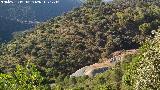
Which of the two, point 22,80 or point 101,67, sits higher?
point 22,80

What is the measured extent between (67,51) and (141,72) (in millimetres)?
104362

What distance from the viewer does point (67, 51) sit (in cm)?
12762

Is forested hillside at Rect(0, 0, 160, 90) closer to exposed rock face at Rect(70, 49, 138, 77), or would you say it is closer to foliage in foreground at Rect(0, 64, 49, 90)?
exposed rock face at Rect(70, 49, 138, 77)

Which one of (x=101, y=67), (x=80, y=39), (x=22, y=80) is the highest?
(x=22, y=80)

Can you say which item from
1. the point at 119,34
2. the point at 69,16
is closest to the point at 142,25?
the point at 119,34

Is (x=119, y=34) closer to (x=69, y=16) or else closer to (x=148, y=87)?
(x=69, y=16)

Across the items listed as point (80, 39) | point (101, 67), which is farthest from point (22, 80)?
point (80, 39)

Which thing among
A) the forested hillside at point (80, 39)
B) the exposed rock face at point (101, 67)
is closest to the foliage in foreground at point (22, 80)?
the forested hillside at point (80, 39)

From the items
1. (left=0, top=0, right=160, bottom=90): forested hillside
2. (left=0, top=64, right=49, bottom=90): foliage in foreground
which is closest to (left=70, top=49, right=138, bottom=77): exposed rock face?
(left=0, top=0, right=160, bottom=90): forested hillside

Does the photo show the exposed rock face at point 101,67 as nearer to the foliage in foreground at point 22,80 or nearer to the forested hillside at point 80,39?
the forested hillside at point 80,39

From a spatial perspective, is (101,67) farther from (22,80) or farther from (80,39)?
(22,80)

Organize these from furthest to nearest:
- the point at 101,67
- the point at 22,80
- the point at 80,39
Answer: the point at 80,39 → the point at 101,67 → the point at 22,80

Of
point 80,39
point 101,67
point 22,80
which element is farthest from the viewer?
point 80,39

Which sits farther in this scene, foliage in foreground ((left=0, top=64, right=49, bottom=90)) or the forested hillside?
the forested hillside
